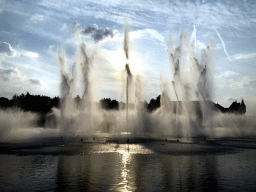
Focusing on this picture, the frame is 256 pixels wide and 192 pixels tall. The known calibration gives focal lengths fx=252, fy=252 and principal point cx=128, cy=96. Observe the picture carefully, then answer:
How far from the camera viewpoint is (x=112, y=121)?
99312 millimetres

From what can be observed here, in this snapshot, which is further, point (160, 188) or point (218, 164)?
point (218, 164)

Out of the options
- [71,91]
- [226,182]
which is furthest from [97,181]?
[71,91]

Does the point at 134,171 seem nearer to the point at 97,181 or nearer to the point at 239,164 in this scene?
the point at 97,181

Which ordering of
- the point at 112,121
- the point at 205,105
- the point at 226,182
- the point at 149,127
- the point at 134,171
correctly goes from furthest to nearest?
1. the point at 112,121
2. the point at 149,127
3. the point at 205,105
4. the point at 134,171
5. the point at 226,182

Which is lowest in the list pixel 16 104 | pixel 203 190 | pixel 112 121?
pixel 203 190

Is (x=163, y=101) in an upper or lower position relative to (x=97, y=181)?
upper

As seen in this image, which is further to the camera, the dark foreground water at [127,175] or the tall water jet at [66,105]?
the tall water jet at [66,105]

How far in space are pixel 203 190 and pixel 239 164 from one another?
31.6 feet

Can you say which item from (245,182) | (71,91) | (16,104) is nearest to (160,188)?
(245,182)

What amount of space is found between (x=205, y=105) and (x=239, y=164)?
41.0 meters

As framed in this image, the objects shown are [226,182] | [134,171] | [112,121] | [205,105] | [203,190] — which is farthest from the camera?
[112,121]

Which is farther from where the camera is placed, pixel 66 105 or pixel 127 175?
pixel 66 105

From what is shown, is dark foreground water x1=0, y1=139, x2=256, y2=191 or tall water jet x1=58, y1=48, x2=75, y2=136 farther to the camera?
tall water jet x1=58, y1=48, x2=75, y2=136

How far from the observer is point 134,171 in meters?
18.5
